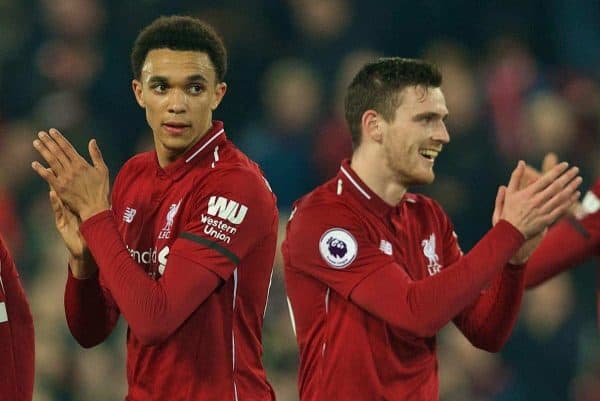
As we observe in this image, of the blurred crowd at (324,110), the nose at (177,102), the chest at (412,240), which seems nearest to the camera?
the nose at (177,102)

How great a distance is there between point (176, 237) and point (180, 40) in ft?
2.04

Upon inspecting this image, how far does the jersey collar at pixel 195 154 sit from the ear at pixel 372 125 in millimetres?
483

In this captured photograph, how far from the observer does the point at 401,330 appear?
3.71m

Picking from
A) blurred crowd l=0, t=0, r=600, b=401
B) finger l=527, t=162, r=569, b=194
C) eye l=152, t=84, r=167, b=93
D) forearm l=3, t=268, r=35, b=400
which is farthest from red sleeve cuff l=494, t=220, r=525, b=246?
blurred crowd l=0, t=0, r=600, b=401

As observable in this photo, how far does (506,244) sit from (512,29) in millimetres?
4020

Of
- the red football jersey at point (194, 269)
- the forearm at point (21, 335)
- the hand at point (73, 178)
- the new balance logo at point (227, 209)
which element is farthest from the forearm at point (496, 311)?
the forearm at point (21, 335)

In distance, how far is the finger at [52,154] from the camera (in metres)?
3.49

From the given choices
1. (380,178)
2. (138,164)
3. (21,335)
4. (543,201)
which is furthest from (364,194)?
(21,335)

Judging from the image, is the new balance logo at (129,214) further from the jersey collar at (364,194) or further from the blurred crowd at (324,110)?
the blurred crowd at (324,110)

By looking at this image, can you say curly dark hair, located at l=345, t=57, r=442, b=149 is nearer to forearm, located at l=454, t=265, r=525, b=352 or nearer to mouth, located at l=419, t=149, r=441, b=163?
mouth, located at l=419, t=149, r=441, b=163

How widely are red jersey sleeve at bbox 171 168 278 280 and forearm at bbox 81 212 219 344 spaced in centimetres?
5

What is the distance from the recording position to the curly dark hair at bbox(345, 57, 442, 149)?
396 centimetres

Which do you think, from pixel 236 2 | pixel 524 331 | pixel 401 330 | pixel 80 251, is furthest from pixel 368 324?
pixel 236 2

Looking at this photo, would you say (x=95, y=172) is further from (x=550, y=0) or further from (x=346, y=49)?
(x=550, y=0)
